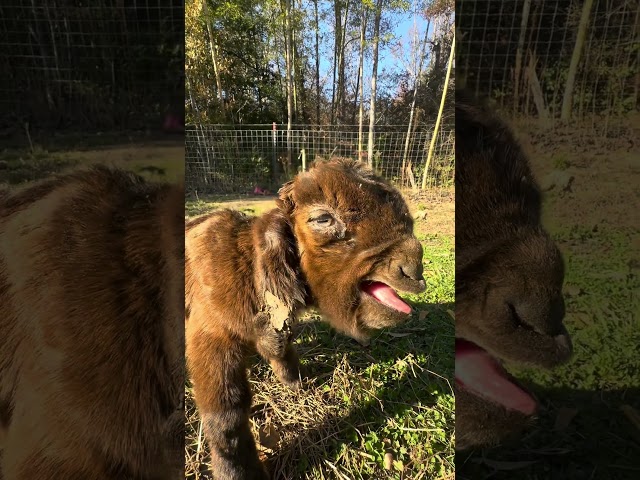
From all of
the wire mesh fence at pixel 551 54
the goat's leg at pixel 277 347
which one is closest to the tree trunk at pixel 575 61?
the wire mesh fence at pixel 551 54

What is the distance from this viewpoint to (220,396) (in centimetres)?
153

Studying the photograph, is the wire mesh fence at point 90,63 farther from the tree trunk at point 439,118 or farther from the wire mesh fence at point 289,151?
the tree trunk at point 439,118

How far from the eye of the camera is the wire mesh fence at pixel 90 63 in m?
1.07

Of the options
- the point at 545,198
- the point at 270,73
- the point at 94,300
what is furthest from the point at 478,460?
the point at 270,73

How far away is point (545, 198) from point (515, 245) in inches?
7.4

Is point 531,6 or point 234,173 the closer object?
point 531,6

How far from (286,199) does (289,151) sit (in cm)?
16

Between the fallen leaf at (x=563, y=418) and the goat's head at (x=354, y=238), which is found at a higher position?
the goat's head at (x=354, y=238)

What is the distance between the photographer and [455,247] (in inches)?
44.9

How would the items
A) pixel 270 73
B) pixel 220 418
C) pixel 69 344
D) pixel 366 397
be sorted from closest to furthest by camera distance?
1. pixel 69 344
2. pixel 270 73
3. pixel 220 418
4. pixel 366 397

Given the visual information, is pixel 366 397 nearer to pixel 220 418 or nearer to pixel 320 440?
pixel 320 440

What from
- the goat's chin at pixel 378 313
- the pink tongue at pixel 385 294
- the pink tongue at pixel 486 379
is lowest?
the pink tongue at pixel 486 379

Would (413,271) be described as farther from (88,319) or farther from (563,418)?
(88,319)

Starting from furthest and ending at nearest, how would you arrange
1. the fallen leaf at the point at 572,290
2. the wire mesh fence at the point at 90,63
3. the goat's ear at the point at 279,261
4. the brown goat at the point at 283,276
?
the goat's ear at the point at 279,261
the brown goat at the point at 283,276
the fallen leaf at the point at 572,290
the wire mesh fence at the point at 90,63
